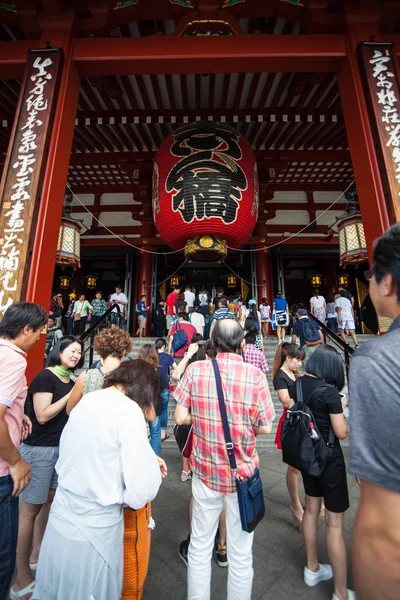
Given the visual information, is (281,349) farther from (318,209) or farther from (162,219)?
(318,209)

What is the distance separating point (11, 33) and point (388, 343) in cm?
712

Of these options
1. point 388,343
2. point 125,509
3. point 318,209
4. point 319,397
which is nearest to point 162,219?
point 319,397

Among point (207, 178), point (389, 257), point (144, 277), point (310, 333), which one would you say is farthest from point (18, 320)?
point (144, 277)

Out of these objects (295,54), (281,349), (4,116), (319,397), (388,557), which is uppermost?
(4,116)

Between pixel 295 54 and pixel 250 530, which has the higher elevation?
pixel 295 54

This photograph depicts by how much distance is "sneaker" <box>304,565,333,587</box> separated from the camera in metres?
1.80

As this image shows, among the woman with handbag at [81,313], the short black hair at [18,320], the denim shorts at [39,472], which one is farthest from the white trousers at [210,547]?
the woman with handbag at [81,313]

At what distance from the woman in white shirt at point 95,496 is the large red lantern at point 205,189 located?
12.4ft

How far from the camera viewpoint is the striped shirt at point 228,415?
1.53 meters

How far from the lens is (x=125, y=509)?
1.34 meters

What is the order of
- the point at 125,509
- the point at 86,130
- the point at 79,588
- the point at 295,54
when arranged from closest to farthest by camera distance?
1. the point at 79,588
2. the point at 125,509
3. the point at 295,54
4. the point at 86,130

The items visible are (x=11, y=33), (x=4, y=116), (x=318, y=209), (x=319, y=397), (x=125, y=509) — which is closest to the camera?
(x=125, y=509)

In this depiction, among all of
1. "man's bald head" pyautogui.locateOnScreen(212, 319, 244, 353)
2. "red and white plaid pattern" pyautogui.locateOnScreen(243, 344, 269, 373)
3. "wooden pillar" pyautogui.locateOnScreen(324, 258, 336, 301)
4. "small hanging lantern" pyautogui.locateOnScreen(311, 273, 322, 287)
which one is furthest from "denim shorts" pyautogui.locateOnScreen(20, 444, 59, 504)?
"wooden pillar" pyautogui.locateOnScreen(324, 258, 336, 301)

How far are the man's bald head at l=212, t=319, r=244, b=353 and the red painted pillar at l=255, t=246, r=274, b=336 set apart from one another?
7.73m
